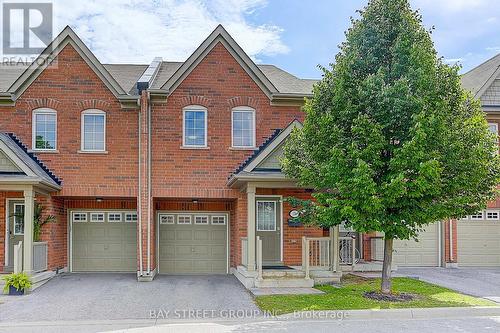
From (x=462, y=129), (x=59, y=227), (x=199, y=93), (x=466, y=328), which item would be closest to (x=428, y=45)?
(x=462, y=129)

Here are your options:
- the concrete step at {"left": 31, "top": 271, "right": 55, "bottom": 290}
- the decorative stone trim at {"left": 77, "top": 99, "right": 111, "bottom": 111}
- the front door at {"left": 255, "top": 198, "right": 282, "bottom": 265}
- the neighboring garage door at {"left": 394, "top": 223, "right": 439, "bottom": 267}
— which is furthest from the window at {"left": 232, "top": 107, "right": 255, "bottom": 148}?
the concrete step at {"left": 31, "top": 271, "right": 55, "bottom": 290}

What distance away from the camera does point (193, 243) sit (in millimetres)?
19016

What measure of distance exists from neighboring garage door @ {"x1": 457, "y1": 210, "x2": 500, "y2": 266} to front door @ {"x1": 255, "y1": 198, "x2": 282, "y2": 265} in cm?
747

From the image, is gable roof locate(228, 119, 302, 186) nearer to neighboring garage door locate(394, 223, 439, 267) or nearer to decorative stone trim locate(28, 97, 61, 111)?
decorative stone trim locate(28, 97, 61, 111)

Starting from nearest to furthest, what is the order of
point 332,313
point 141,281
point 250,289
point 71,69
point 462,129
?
1. point 332,313
2. point 462,129
3. point 250,289
4. point 141,281
5. point 71,69

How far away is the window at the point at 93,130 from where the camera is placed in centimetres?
1753

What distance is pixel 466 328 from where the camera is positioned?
34.4ft

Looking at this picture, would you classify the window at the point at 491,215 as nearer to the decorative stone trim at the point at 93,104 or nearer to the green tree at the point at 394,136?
the green tree at the point at 394,136

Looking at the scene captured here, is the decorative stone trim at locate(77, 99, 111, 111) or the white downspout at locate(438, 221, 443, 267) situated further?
the white downspout at locate(438, 221, 443, 267)

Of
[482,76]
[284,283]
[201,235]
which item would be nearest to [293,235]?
[284,283]

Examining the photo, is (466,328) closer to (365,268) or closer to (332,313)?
(332,313)

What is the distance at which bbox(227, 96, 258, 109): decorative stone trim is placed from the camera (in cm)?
1795

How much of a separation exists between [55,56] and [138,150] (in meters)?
4.12

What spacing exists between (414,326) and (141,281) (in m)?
8.77
